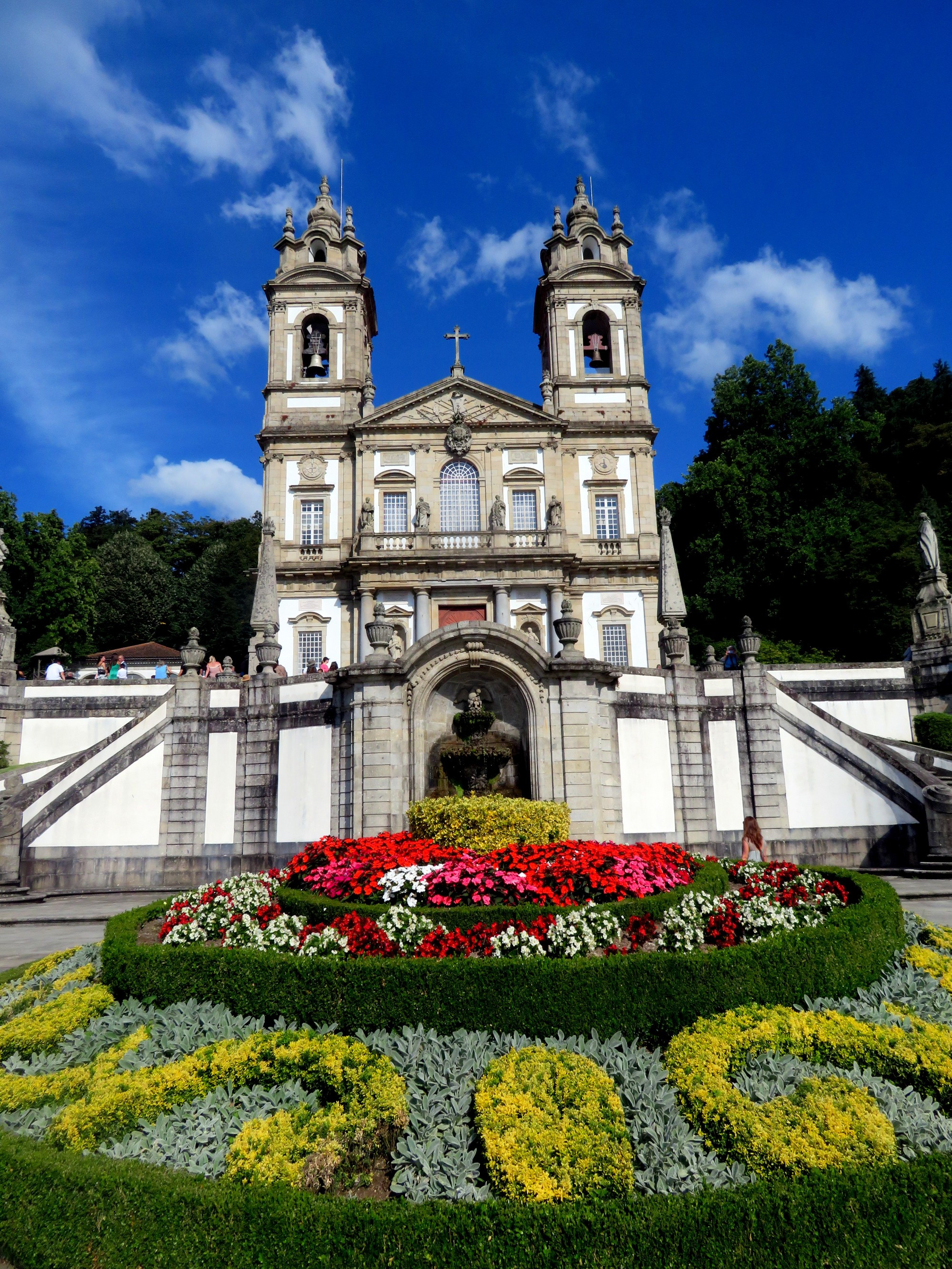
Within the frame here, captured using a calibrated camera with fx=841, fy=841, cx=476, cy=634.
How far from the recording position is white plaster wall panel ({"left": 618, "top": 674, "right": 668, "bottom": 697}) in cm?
1764

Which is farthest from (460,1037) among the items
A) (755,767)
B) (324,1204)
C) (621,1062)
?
(755,767)

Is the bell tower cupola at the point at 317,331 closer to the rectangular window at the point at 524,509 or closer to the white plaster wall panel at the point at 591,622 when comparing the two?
the rectangular window at the point at 524,509

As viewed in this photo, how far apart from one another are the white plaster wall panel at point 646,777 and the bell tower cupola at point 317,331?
877 inches

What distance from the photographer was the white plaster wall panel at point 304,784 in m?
17.0

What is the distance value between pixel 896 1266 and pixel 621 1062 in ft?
7.23

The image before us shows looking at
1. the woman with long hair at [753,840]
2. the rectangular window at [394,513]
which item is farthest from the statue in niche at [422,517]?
the woman with long hair at [753,840]

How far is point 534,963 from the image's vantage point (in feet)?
22.8

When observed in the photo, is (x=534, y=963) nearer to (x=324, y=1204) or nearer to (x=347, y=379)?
(x=324, y=1204)

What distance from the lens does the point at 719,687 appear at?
18641 mm

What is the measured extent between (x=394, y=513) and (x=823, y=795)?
816 inches

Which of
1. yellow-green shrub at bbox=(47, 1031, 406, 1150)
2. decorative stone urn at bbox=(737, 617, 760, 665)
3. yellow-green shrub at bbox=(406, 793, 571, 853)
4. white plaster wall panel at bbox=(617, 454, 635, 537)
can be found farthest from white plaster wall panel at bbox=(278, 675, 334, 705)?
white plaster wall panel at bbox=(617, 454, 635, 537)

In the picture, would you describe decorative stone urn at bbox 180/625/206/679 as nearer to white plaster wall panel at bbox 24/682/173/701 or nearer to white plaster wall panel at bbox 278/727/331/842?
white plaster wall panel at bbox 278/727/331/842

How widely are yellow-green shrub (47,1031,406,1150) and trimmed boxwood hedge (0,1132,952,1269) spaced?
0.96 metres

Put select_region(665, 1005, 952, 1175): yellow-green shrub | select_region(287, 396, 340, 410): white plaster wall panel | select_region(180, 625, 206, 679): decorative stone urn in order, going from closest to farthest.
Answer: select_region(665, 1005, 952, 1175): yellow-green shrub, select_region(180, 625, 206, 679): decorative stone urn, select_region(287, 396, 340, 410): white plaster wall panel
